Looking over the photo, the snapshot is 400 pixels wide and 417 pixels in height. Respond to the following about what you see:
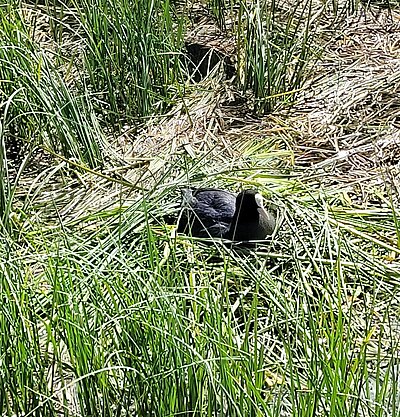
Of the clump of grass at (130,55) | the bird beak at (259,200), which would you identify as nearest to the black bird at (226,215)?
the bird beak at (259,200)

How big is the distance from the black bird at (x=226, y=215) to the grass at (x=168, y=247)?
6 cm

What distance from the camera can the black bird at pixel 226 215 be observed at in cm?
239

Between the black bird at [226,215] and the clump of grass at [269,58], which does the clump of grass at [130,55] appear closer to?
the clump of grass at [269,58]

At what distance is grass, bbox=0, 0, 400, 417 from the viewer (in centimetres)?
159

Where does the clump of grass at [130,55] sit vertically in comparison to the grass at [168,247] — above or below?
above

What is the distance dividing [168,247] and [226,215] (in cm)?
25

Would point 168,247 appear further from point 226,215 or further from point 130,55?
point 130,55

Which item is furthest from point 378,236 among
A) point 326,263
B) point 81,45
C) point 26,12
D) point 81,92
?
point 26,12

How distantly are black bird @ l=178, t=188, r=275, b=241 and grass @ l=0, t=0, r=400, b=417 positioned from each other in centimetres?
6

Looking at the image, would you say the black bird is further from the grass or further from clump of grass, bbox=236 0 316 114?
clump of grass, bbox=236 0 316 114

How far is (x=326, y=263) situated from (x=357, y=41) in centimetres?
171

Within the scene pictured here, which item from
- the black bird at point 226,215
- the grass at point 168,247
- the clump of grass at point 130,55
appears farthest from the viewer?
the clump of grass at point 130,55

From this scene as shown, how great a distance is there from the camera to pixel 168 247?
2340mm

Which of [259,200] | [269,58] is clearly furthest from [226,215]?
[269,58]
